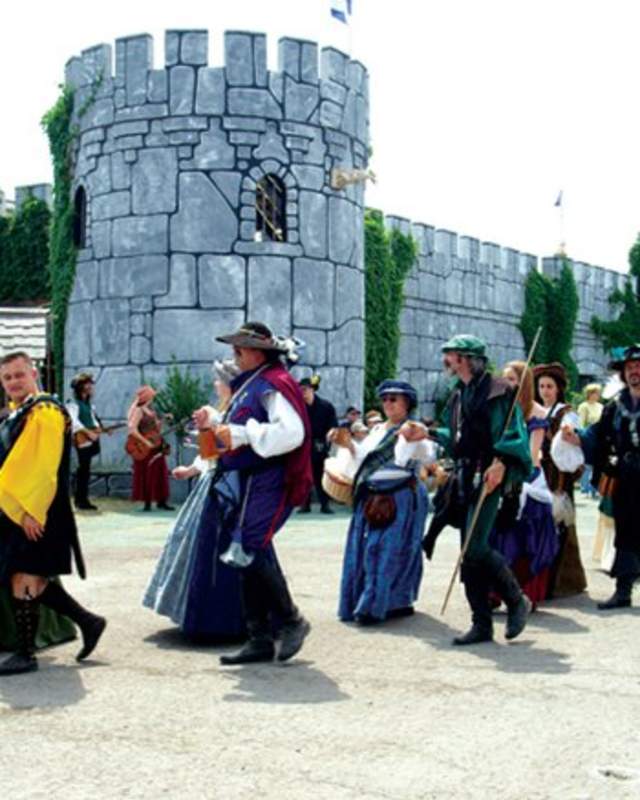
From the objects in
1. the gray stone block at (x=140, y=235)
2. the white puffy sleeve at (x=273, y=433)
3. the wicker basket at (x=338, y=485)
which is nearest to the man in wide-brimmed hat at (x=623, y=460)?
the wicker basket at (x=338, y=485)

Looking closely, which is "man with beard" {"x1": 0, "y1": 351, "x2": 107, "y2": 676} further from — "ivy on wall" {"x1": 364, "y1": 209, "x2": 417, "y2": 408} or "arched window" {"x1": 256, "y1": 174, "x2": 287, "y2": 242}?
"ivy on wall" {"x1": 364, "y1": 209, "x2": 417, "y2": 408}

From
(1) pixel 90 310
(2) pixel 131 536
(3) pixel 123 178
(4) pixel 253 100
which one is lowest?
(2) pixel 131 536

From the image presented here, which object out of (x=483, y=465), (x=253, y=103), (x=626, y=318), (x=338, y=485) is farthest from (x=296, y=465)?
(x=626, y=318)

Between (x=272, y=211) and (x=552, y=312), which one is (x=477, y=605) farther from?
(x=552, y=312)

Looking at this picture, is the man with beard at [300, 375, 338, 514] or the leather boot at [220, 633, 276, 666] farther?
the man with beard at [300, 375, 338, 514]

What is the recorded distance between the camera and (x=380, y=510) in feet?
23.3

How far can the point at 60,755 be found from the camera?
13.6 feet

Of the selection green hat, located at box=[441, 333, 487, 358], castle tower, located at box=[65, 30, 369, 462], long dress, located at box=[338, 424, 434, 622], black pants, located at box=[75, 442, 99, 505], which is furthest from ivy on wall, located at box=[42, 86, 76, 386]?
green hat, located at box=[441, 333, 487, 358]

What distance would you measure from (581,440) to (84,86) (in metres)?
10.2

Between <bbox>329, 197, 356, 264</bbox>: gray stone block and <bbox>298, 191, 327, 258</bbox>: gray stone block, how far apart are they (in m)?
0.12

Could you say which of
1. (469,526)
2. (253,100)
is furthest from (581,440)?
(253,100)

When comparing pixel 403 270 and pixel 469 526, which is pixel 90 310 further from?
pixel 469 526

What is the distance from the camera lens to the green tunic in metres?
6.15

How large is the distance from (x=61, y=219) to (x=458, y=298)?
26.7ft
